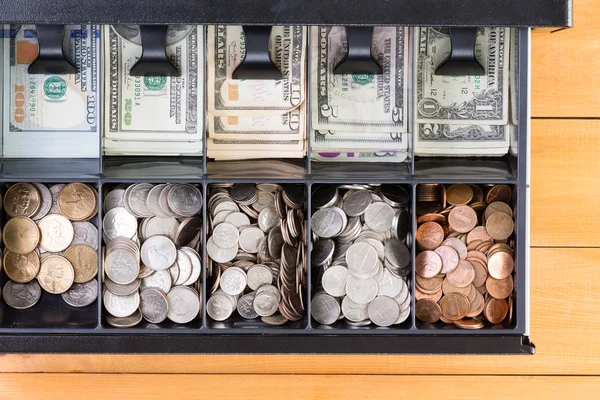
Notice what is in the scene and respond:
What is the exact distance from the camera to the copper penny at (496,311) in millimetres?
1159

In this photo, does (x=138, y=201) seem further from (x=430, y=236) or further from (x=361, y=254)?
(x=430, y=236)

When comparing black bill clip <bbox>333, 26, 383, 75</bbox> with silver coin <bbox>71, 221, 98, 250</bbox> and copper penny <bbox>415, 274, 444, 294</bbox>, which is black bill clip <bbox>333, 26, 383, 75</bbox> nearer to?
copper penny <bbox>415, 274, 444, 294</bbox>

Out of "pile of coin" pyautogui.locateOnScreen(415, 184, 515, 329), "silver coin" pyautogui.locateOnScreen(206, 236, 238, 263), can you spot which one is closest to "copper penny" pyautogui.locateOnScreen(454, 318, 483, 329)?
"pile of coin" pyautogui.locateOnScreen(415, 184, 515, 329)

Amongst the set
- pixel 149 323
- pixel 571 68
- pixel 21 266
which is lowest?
pixel 149 323

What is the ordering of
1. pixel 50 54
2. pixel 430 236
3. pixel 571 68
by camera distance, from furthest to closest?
1. pixel 571 68
2. pixel 430 236
3. pixel 50 54

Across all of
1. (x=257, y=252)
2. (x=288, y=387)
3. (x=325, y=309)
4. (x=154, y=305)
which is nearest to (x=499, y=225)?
(x=325, y=309)

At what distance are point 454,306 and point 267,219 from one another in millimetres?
401

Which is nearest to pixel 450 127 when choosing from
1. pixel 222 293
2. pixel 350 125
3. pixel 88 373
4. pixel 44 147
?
pixel 350 125

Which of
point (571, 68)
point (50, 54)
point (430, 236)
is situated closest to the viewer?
point (50, 54)

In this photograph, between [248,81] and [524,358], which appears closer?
[248,81]

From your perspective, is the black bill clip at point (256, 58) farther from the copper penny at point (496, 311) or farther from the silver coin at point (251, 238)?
the copper penny at point (496, 311)

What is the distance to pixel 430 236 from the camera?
3.93 feet

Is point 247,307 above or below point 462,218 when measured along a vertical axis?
below

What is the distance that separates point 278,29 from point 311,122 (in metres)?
0.19
